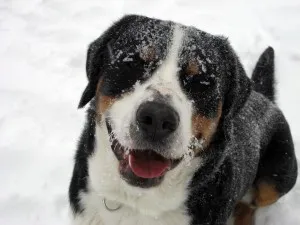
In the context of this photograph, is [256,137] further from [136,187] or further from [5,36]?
[5,36]

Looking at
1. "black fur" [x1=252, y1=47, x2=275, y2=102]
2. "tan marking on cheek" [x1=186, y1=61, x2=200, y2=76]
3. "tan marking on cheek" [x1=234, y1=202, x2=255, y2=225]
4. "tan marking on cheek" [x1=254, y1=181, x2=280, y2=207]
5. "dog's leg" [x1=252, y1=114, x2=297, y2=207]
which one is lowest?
"tan marking on cheek" [x1=234, y1=202, x2=255, y2=225]

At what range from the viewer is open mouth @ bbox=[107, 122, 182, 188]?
2.80m

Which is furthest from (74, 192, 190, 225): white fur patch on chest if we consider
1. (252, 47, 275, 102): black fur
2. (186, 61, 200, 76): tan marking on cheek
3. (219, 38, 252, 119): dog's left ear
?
(252, 47, 275, 102): black fur

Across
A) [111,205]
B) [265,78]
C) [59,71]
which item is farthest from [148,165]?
[59,71]

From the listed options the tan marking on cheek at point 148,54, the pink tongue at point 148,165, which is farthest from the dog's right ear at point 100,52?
the pink tongue at point 148,165

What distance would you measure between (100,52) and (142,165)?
91 centimetres

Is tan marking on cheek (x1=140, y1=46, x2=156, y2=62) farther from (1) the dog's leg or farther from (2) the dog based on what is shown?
(1) the dog's leg

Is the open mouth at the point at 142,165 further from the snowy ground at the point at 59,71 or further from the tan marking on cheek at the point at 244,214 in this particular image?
the tan marking on cheek at the point at 244,214

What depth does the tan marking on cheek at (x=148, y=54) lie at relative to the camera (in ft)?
9.48

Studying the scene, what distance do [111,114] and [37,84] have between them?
2.83 meters

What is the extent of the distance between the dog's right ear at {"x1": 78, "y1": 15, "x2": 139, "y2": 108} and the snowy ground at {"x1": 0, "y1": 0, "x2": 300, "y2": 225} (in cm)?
148

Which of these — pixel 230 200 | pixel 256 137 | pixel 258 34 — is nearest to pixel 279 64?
pixel 258 34

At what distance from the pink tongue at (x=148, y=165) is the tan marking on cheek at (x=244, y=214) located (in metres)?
1.93

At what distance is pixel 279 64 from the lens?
6.01m
